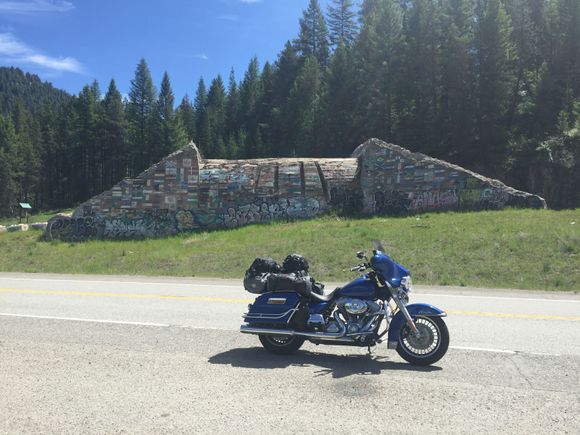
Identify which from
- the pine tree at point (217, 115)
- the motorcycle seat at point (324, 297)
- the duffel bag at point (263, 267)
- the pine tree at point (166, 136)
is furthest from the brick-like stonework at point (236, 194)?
the pine tree at point (217, 115)

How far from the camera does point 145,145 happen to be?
69750mm

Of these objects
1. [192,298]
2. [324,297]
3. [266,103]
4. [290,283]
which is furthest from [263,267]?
[266,103]

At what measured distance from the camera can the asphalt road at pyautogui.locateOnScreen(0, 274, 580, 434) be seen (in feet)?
15.1

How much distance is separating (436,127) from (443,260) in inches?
1165

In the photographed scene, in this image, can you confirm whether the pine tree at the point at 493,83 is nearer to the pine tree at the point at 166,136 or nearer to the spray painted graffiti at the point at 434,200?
the spray painted graffiti at the point at 434,200

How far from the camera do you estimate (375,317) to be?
244 inches

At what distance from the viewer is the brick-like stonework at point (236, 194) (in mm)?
26500

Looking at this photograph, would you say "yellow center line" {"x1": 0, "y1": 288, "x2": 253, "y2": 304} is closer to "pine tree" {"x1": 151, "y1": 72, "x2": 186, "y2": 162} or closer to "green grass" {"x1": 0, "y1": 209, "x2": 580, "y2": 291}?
"green grass" {"x1": 0, "y1": 209, "x2": 580, "y2": 291}

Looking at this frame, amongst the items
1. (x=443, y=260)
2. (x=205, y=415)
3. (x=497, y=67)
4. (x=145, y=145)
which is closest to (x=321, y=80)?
(x=145, y=145)

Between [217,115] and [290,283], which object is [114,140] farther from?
[290,283]

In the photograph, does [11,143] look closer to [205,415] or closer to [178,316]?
[178,316]

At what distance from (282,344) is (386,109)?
149 ft

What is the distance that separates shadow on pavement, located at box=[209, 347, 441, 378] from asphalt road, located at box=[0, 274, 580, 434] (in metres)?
0.03

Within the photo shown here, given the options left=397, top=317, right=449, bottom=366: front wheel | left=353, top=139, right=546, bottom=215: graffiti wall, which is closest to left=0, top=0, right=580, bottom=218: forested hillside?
left=353, top=139, right=546, bottom=215: graffiti wall
